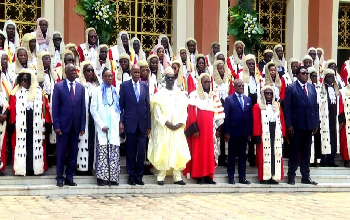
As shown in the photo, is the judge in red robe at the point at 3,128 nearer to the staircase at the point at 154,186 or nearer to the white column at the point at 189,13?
the staircase at the point at 154,186

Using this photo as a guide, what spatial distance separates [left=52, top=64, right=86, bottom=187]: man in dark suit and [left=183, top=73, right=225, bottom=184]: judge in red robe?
2.09 m

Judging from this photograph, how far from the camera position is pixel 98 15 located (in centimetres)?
1318

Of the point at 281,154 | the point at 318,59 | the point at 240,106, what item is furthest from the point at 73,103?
the point at 318,59

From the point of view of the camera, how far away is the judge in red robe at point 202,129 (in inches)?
458

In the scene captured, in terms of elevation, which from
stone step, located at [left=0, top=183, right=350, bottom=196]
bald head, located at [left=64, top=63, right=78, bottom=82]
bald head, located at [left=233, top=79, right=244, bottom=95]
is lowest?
stone step, located at [left=0, top=183, right=350, bottom=196]

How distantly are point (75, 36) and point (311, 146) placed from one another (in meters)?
6.11

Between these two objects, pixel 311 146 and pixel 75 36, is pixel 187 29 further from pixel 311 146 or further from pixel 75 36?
pixel 311 146

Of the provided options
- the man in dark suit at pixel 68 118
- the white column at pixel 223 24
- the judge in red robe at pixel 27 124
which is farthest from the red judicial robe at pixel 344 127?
the judge in red robe at pixel 27 124

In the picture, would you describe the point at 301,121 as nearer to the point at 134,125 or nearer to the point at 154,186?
the point at 154,186

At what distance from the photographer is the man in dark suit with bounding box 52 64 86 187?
34.7ft

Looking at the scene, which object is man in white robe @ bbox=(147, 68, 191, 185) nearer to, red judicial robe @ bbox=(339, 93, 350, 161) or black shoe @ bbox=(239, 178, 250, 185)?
black shoe @ bbox=(239, 178, 250, 185)

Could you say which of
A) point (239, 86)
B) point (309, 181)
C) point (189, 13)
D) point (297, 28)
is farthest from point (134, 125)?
point (297, 28)

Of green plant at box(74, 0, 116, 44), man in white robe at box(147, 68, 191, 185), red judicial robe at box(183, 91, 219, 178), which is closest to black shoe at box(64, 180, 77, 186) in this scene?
man in white robe at box(147, 68, 191, 185)

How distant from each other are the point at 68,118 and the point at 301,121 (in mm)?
4265
